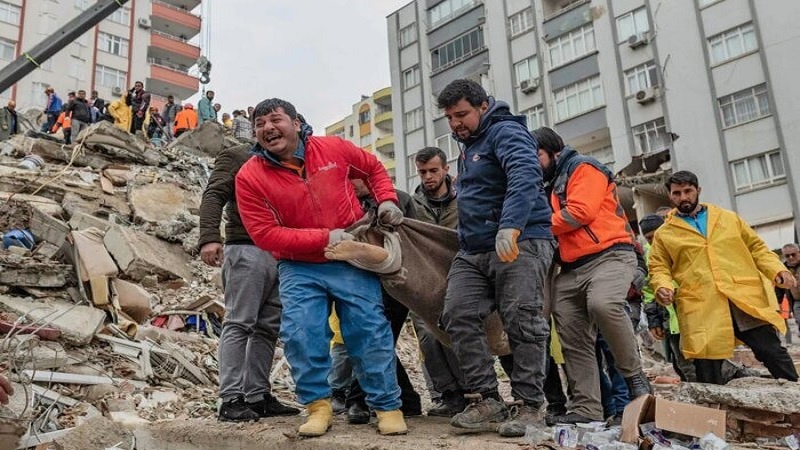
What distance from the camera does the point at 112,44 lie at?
39844 millimetres

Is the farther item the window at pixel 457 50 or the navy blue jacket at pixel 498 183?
the window at pixel 457 50

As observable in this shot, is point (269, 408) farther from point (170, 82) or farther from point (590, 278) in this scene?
point (170, 82)

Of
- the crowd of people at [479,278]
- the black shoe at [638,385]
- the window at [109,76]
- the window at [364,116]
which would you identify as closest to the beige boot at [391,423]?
the crowd of people at [479,278]

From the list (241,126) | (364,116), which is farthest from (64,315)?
(364,116)

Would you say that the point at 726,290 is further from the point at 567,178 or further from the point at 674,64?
the point at 674,64

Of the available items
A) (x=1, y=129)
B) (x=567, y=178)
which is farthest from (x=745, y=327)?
(x=1, y=129)

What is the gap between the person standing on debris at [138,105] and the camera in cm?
1573

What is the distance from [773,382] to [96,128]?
44.8 feet

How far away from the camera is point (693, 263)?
3896 millimetres

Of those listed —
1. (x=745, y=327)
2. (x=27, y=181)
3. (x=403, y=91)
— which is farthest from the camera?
(x=403, y=91)

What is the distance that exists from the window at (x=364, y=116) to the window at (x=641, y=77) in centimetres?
3157

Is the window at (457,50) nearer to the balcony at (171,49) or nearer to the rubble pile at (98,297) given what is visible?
the rubble pile at (98,297)

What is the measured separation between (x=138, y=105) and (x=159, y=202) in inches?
217

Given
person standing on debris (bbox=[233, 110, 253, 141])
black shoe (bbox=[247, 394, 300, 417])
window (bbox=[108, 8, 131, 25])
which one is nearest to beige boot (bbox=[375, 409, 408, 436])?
black shoe (bbox=[247, 394, 300, 417])
